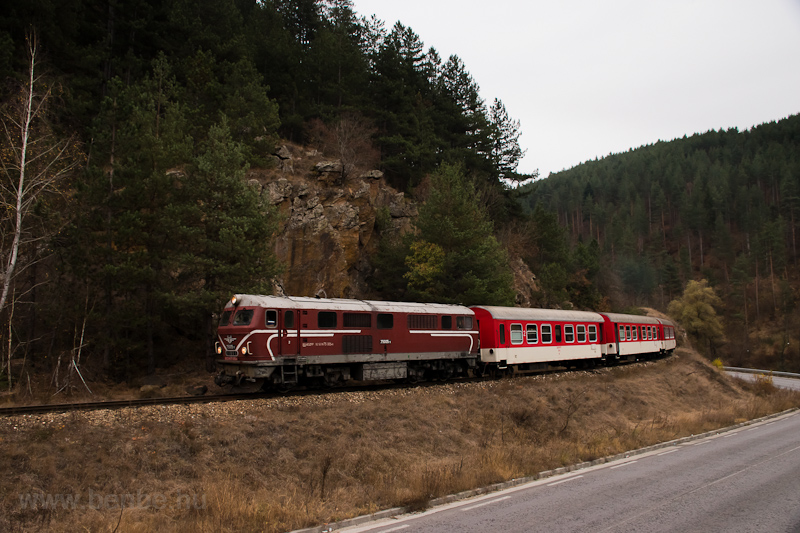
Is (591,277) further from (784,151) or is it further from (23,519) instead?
(784,151)

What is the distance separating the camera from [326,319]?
17547 millimetres

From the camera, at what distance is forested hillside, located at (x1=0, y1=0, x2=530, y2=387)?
63.9ft

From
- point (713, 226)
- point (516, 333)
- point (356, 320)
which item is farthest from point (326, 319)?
point (713, 226)

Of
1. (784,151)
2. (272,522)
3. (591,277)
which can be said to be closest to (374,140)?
(591,277)

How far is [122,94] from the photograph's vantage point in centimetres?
2208

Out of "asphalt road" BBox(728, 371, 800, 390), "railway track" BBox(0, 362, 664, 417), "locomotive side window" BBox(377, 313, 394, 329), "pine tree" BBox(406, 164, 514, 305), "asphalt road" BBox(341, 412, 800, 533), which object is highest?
"pine tree" BBox(406, 164, 514, 305)

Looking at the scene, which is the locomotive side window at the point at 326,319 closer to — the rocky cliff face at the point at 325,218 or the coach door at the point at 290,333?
the coach door at the point at 290,333

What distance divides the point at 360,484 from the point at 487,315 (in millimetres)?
Answer: 12978

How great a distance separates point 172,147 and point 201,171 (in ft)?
7.39

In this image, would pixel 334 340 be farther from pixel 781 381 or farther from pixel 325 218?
pixel 781 381

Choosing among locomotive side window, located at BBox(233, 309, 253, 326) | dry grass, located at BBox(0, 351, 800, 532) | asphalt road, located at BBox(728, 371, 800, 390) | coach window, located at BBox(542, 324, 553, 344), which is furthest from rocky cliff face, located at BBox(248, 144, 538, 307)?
asphalt road, located at BBox(728, 371, 800, 390)

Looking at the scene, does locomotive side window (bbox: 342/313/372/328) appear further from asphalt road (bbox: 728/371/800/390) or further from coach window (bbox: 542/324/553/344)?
asphalt road (bbox: 728/371/800/390)

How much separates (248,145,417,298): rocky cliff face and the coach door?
11.6 metres

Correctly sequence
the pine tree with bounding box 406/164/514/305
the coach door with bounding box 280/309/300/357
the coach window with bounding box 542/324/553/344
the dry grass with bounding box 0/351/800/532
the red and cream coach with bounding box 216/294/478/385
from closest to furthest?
the dry grass with bounding box 0/351/800/532, the red and cream coach with bounding box 216/294/478/385, the coach door with bounding box 280/309/300/357, the coach window with bounding box 542/324/553/344, the pine tree with bounding box 406/164/514/305
